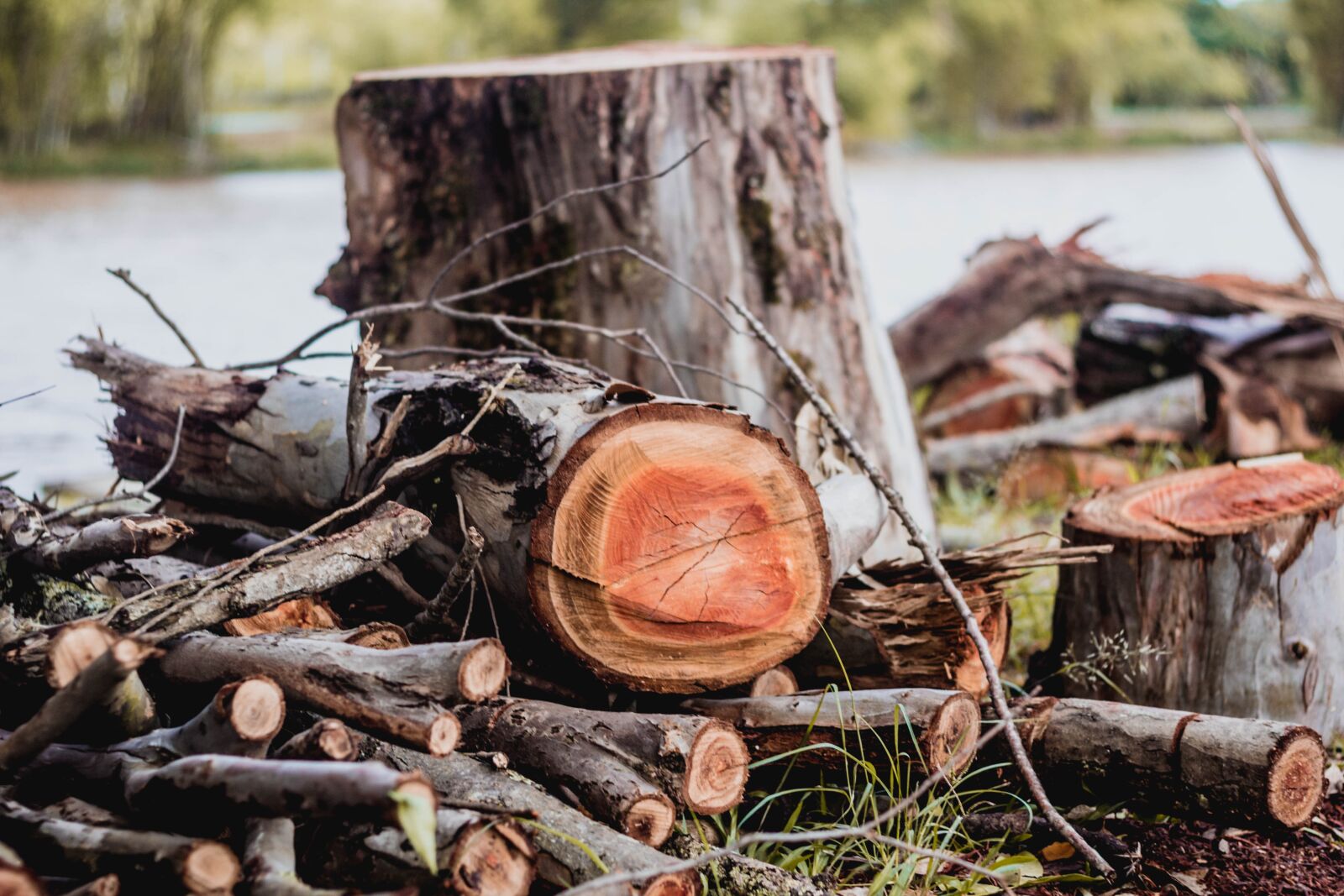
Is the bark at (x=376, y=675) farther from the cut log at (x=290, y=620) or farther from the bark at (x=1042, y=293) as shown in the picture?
the bark at (x=1042, y=293)

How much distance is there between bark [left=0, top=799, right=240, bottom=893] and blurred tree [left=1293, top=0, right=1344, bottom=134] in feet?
61.8

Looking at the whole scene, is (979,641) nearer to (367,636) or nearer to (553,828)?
(553,828)

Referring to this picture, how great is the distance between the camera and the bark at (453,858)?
1.41 m

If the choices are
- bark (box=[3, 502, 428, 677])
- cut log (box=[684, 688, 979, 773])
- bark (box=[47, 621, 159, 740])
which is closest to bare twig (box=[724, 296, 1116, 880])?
cut log (box=[684, 688, 979, 773])

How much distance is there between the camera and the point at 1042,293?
15.3 feet

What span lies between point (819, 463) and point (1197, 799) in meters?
1.02

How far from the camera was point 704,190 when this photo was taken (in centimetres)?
316

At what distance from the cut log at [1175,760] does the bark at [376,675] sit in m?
1.06

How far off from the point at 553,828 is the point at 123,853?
0.55 metres

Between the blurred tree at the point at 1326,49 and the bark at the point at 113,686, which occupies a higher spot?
the blurred tree at the point at 1326,49

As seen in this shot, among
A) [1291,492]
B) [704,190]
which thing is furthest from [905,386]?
[1291,492]

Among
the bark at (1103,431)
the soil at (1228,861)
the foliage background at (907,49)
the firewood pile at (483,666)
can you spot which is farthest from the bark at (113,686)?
the foliage background at (907,49)

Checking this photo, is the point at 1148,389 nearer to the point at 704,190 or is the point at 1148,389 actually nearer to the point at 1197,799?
the point at 704,190

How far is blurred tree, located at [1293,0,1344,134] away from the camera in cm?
1619
